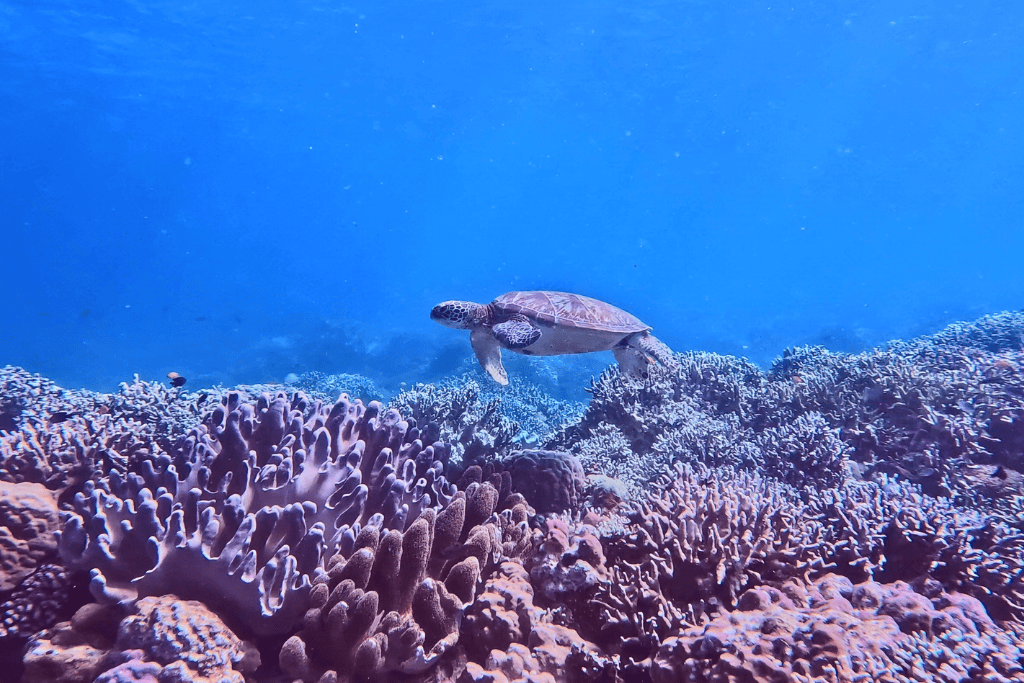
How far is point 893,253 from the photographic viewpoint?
144375 millimetres

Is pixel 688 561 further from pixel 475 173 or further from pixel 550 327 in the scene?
pixel 475 173

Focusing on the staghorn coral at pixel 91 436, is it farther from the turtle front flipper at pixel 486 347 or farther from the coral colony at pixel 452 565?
the turtle front flipper at pixel 486 347

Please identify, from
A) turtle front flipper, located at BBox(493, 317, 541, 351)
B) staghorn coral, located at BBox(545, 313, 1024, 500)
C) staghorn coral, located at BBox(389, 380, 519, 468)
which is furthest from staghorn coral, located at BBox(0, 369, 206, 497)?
staghorn coral, located at BBox(545, 313, 1024, 500)

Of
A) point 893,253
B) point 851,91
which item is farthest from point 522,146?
point 893,253

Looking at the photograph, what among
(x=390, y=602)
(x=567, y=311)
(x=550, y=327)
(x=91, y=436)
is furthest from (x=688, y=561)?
(x=567, y=311)

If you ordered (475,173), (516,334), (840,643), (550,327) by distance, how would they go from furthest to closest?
(475,173) → (550,327) → (516,334) → (840,643)

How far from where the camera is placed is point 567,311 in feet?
25.7

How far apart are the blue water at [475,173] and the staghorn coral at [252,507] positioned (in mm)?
18688

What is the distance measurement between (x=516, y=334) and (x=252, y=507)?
500 cm

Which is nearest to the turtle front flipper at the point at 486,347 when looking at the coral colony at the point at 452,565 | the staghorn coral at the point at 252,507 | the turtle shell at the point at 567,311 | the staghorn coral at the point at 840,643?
the turtle shell at the point at 567,311

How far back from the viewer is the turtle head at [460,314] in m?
7.80

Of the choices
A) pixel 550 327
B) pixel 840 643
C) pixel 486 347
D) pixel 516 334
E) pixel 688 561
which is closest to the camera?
pixel 840 643

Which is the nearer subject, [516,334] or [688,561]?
[688,561]

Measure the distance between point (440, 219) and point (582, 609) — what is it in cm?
15833
